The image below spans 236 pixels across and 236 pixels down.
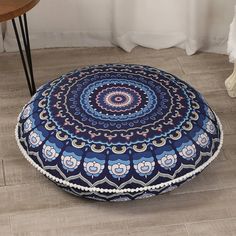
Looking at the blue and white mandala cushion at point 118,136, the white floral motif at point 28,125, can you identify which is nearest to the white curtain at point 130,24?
the blue and white mandala cushion at point 118,136

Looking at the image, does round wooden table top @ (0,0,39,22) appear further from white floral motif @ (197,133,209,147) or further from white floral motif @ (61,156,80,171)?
white floral motif @ (197,133,209,147)

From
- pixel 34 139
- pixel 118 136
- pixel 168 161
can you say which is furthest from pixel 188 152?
pixel 34 139

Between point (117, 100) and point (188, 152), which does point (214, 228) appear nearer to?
point (188, 152)

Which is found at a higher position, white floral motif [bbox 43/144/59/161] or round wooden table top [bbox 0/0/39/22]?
Answer: round wooden table top [bbox 0/0/39/22]

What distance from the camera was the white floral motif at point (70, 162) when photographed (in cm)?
149

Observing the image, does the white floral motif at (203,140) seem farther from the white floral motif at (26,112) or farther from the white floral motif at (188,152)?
the white floral motif at (26,112)

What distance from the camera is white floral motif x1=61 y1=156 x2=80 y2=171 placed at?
4.90ft

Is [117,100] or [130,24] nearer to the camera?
[117,100]

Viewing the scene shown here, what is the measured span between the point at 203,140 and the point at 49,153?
0.45m

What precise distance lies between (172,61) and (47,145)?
973 millimetres

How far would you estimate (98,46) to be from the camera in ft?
8.04

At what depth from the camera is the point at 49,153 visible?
1.53m

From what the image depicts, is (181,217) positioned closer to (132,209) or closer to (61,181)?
(132,209)

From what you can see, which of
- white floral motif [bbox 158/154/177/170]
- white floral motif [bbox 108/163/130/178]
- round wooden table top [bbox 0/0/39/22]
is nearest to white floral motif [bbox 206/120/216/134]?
white floral motif [bbox 158/154/177/170]
